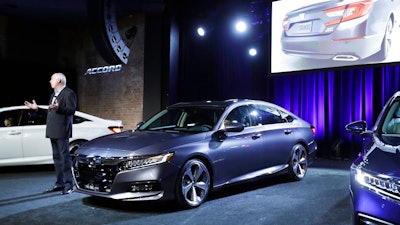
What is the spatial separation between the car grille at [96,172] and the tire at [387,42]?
6.32 meters

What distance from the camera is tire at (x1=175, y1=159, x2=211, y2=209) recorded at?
4.55 m

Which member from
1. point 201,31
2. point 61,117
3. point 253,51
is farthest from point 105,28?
point 61,117

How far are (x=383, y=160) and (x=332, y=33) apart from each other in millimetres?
6744

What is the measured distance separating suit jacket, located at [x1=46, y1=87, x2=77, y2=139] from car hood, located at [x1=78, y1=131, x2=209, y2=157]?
707 millimetres

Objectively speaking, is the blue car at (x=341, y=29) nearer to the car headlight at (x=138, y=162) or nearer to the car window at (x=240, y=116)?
the car window at (x=240, y=116)

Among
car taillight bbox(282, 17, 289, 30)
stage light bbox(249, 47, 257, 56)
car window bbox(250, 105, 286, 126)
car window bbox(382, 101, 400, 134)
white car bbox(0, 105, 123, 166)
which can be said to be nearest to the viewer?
car window bbox(382, 101, 400, 134)

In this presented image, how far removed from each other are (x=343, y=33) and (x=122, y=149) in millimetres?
6216

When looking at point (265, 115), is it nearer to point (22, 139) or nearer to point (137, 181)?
point (137, 181)

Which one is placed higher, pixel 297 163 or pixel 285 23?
pixel 285 23

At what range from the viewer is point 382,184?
2604mm

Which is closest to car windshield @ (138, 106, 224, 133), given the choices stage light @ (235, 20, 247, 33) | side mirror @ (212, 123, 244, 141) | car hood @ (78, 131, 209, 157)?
side mirror @ (212, 123, 244, 141)

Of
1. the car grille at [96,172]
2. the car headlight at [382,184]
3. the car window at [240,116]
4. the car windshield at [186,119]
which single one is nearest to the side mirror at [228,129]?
the car windshield at [186,119]

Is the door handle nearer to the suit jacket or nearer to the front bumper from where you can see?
the front bumper

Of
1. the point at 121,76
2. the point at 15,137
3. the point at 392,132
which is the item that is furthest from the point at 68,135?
the point at 121,76
